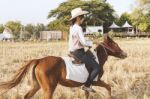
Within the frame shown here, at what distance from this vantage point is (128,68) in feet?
45.8

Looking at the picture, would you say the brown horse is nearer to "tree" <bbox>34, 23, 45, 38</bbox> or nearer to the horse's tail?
the horse's tail

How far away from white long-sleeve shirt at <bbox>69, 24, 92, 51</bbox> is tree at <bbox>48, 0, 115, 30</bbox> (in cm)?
6921

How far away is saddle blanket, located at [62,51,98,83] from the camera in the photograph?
836cm

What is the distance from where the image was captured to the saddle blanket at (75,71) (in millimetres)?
8359

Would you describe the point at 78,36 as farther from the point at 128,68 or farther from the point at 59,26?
the point at 59,26

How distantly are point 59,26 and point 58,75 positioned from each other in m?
65.3

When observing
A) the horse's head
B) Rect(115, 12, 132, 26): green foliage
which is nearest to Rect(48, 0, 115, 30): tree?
Rect(115, 12, 132, 26): green foliage

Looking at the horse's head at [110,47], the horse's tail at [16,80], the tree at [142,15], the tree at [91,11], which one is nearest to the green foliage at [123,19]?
the tree at [91,11]

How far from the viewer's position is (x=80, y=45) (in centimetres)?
867

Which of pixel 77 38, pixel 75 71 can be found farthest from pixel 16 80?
pixel 77 38

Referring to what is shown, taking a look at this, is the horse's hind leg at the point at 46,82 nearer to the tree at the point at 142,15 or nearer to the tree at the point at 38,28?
the tree at the point at 38,28

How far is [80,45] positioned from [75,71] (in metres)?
0.56

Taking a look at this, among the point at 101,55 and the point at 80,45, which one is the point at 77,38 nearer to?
the point at 80,45

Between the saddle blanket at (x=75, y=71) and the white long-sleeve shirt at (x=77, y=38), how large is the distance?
294mm
